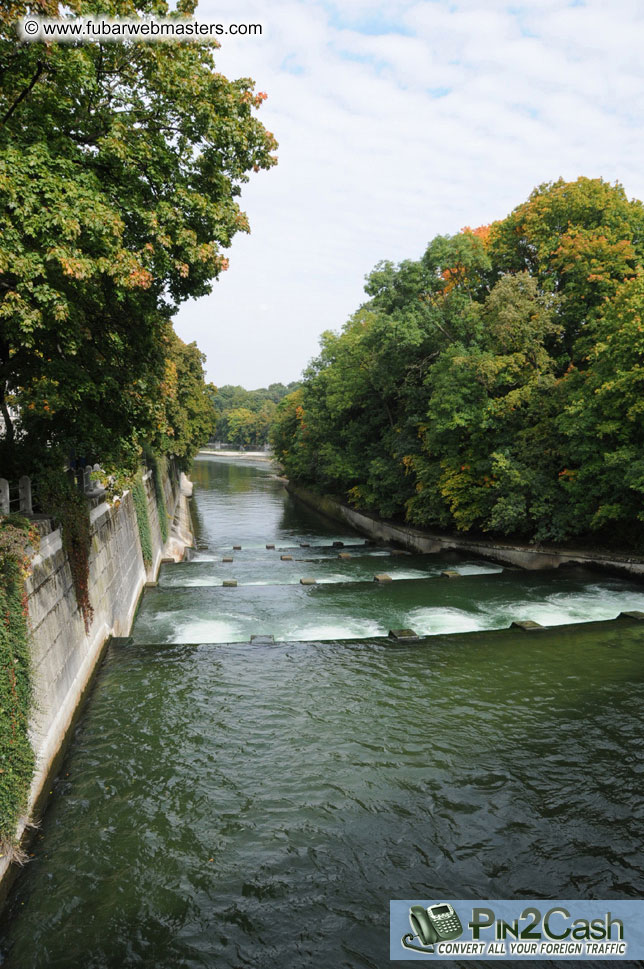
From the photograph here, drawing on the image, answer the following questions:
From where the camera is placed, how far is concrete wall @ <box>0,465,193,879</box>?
8.59 m

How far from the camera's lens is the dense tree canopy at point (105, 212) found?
7.58 metres

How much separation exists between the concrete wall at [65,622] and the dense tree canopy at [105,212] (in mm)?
2637

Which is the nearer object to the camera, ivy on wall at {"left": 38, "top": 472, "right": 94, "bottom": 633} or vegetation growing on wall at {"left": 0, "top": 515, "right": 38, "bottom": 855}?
vegetation growing on wall at {"left": 0, "top": 515, "right": 38, "bottom": 855}

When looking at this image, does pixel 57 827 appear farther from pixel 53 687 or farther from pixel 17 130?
pixel 17 130

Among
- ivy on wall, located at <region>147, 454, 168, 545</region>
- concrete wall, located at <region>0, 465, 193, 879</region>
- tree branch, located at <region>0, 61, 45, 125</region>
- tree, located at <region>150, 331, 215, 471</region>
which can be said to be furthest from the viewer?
ivy on wall, located at <region>147, 454, 168, 545</region>

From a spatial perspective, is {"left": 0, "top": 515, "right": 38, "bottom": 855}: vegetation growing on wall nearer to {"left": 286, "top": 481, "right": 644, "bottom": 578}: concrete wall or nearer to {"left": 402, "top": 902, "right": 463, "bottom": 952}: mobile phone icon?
{"left": 402, "top": 902, "right": 463, "bottom": 952}: mobile phone icon

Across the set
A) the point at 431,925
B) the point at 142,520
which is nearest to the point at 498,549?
the point at 142,520

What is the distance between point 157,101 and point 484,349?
2098cm

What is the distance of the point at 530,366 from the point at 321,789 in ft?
71.7

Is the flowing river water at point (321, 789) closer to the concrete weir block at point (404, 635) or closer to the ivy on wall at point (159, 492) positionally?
the concrete weir block at point (404, 635)

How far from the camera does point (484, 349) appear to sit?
27828 mm

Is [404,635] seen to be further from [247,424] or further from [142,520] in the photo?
[247,424]

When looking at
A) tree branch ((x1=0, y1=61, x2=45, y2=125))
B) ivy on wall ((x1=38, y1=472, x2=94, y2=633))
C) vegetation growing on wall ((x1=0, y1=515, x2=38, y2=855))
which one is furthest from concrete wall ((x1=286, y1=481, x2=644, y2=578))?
tree branch ((x1=0, y1=61, x2=45, y2=125))

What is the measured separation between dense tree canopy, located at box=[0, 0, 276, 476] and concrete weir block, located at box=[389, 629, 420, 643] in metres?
8.28
